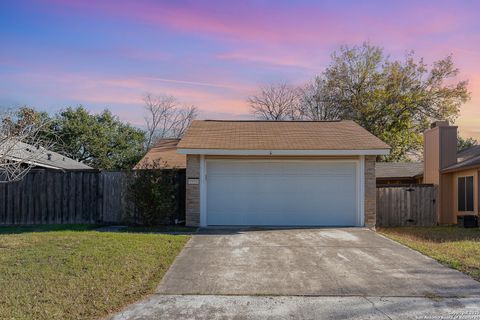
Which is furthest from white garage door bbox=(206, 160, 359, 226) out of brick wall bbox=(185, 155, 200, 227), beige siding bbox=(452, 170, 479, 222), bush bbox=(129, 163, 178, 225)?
beige siding bbox=(452, 170, 479, 222)

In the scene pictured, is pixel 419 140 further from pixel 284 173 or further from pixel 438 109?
pixel 284 173

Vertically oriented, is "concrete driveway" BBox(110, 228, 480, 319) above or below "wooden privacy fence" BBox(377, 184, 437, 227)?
below

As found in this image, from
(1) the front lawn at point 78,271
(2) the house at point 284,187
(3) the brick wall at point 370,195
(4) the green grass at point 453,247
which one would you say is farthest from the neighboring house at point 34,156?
(3) the brick wall at point 370,195

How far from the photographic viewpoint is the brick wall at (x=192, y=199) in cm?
1332

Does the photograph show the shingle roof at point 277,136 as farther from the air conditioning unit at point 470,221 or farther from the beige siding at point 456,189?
the air conditioning unit at point 470,221

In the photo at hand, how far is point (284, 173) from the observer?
13711 millimetres

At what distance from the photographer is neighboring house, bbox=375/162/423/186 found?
23.3 meters

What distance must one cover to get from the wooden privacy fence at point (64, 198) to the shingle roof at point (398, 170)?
48.8ft

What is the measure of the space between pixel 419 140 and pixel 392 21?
20623 mm

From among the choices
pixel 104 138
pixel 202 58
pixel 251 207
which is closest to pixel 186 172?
pixel 251 207

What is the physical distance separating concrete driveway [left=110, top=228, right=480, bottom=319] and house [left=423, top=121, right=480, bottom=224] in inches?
333

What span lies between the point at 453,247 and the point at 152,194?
8192mm

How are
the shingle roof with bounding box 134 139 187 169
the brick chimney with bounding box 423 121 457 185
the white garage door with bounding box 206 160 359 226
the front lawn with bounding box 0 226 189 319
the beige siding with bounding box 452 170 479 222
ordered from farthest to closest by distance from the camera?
the brick chimney with bounding box 423 121 457 185
the shingle roof with bounding box 134 139 187 169
the beige siding with bounding box 452 170 479 222
the white garage door with bounding box 206 160 359 226
the front lawn with bounding box 0 226 189 319

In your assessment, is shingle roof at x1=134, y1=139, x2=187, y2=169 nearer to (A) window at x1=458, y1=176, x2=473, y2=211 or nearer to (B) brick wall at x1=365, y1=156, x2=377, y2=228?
(B) brick wall at x1=365, y1=156, x2=377, y2=228
